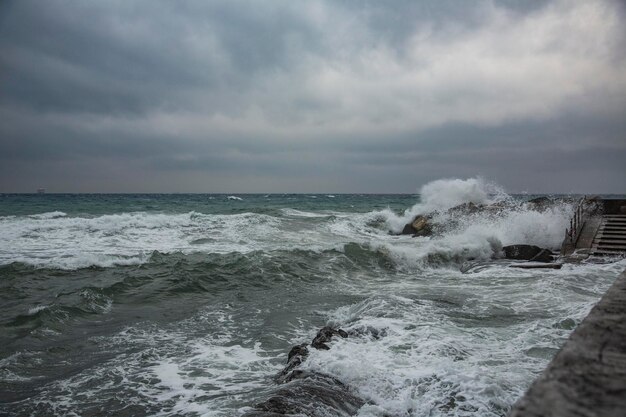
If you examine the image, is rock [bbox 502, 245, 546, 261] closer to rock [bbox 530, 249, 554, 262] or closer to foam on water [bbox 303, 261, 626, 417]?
rock [bbox 530, 249, 554, 262]

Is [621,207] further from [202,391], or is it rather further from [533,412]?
[533,412]

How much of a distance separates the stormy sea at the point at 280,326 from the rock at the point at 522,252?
1.44 feet

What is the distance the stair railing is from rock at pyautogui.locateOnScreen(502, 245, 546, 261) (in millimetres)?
1350

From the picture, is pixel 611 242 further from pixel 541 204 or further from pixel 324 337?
pixel 324 337

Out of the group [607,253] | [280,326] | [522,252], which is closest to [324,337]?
→ [280,326]

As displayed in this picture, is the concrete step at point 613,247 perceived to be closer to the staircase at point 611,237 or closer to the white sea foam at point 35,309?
the staircase at point 611,237

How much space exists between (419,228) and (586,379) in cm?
2220

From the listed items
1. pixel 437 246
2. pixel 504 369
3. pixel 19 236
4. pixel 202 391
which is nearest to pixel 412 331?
pixel 504 369

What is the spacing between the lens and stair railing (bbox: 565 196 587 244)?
14.0 meters

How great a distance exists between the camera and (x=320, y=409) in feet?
11.7

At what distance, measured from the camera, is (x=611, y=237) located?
1382 centimetres

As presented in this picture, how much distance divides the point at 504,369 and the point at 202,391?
3526 millimetres

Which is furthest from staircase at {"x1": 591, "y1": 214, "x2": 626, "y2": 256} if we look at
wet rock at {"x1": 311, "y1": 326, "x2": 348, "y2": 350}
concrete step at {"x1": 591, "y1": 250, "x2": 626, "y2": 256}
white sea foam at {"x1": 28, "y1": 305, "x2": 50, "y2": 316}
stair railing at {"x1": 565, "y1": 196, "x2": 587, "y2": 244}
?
white sea foam at {"x1": 28, "y1": 305, "x2": 50, "y2": 316}

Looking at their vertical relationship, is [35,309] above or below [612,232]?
below
